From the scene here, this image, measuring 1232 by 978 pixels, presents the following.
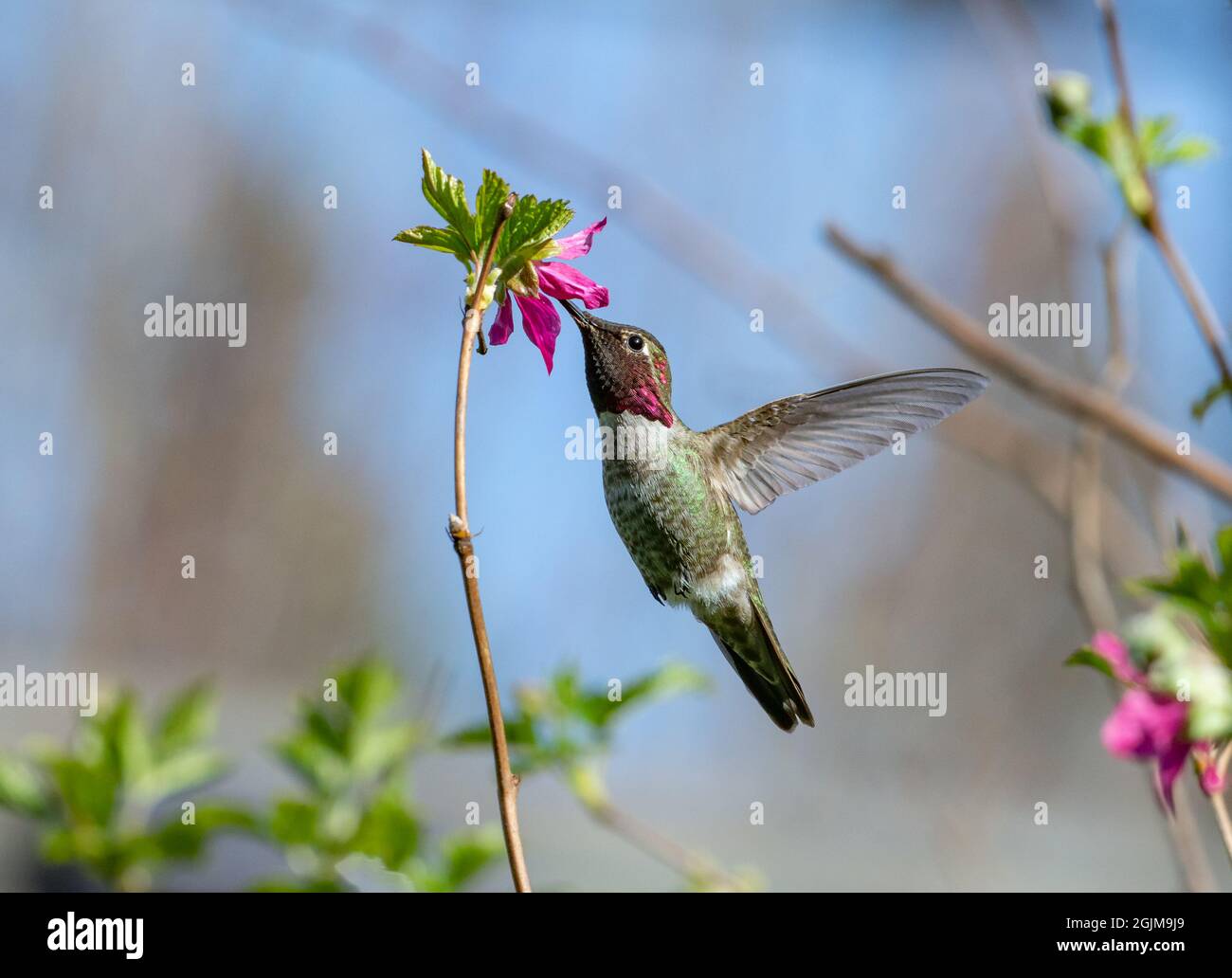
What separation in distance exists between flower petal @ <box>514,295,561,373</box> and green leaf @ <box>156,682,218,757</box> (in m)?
1.29

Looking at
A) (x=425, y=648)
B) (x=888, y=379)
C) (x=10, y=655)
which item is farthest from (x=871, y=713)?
(x=888, y=379)

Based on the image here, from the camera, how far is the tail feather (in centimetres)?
168

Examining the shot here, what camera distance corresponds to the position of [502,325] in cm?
118

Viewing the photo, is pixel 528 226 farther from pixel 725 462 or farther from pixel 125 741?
pixel 125 741

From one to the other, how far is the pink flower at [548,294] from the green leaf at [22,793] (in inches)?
52.6

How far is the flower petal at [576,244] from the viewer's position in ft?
3.80

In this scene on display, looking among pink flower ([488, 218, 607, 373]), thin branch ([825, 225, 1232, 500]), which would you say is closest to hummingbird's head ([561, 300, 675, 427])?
pink flower ([488, 218, 607, 373])

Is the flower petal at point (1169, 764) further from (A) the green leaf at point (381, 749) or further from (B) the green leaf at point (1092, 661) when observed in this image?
(A) the green leaf at point (381, 749)

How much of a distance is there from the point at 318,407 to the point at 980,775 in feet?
14.6

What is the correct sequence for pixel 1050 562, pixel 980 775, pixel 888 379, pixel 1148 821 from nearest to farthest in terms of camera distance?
1. pixel 888 379
2. pixel 980 775
3. pixel 1148 821
4. pixel 1050 562

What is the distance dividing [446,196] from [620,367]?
1.26 ft
